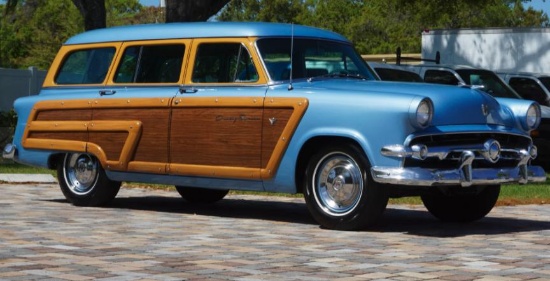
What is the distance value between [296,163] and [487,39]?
1743 centimetres

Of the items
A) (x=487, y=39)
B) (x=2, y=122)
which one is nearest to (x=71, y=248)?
(x=2, y=122)

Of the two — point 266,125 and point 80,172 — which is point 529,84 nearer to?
point 80,172

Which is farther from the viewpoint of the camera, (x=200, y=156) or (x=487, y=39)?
(x=487, y=39)

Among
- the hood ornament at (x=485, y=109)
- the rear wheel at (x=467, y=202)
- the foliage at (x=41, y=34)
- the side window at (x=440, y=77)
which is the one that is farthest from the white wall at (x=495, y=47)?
the foliage at (x=41, y=34)

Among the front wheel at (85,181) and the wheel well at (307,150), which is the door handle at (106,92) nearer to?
the front wheel at (85,181)

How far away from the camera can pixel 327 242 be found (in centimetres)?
956

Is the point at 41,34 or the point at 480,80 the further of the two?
the point at 41,34

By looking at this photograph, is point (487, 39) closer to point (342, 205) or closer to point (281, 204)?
point (281, 204)

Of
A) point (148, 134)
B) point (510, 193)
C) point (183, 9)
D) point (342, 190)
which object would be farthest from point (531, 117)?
point (183, 9)

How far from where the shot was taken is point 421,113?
9859mm

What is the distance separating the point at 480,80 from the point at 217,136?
10.3m

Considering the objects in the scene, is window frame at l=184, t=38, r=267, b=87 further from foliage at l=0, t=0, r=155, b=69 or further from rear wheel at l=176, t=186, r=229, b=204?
foliage at l=0, t=0, r=155, b=69

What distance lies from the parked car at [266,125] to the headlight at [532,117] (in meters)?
0.01

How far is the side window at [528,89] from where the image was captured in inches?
871
